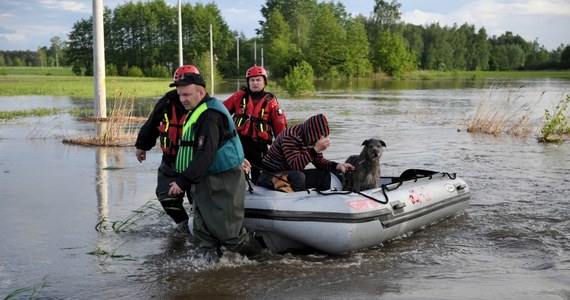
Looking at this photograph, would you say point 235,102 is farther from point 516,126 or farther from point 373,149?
point 516,126

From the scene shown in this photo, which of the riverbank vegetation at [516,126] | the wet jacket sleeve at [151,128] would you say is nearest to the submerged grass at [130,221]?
the wet jacket sleeve at [151,128]

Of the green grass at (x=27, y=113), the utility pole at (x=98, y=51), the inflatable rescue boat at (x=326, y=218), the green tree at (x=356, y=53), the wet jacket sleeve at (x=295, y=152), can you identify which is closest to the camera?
the inflatable rescue boat at (x=326, y=218)

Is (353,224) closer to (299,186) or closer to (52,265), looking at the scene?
(299,186)

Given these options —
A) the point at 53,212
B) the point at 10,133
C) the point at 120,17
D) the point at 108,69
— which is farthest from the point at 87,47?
the point at 53,212

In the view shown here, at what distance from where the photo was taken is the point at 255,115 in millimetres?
7293

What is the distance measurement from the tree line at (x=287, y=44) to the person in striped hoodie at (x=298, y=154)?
55.7 m

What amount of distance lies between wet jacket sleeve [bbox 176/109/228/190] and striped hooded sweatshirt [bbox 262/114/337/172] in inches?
57.5

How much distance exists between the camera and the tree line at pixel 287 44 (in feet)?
266

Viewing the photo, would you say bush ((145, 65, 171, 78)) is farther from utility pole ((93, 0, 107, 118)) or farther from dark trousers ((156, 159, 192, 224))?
dark trousers ((156, 159, 192, 224))

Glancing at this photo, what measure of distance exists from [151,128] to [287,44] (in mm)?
72928

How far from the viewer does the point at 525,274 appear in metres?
5.63

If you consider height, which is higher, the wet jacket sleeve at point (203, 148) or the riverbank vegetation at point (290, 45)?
the riverbank vegetation at point (290, 45)

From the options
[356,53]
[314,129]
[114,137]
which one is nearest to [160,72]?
[356,53]

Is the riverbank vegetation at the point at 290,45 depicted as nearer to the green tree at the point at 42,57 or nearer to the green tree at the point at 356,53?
the green tree at the point at 356,53
